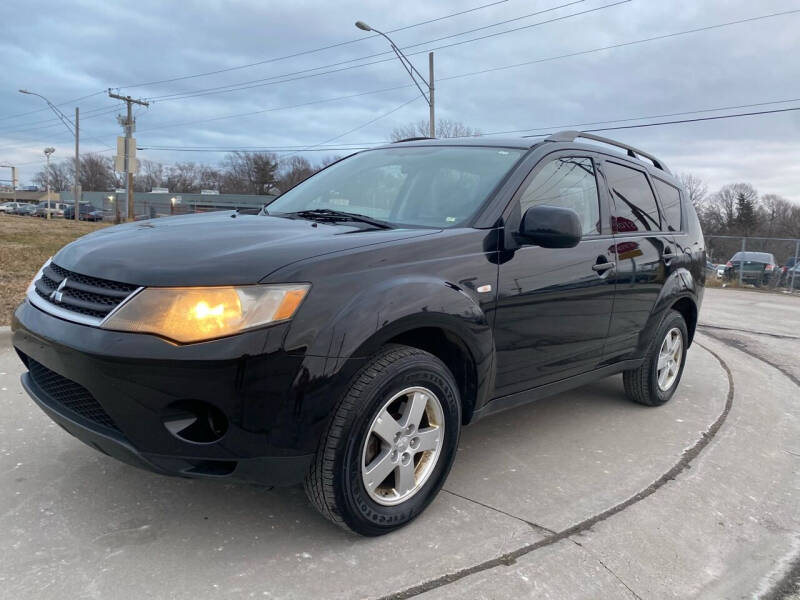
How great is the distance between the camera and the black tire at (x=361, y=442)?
236cm

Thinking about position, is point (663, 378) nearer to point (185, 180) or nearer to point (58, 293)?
point (58, 293)

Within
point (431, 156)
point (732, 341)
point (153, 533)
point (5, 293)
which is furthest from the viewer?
point (732, 341)

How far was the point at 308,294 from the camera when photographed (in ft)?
7.47

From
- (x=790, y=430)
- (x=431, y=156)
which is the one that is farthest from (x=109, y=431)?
(x=790, y=430)

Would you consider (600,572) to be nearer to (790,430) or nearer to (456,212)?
(456,212)

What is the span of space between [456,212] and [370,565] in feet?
5.63

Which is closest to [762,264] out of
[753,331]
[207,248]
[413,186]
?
[753,331]

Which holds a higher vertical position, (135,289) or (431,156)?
(431,156)

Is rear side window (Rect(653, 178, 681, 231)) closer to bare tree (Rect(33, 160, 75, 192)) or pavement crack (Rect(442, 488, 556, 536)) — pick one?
pavement crack (Rect(442, 488, 556, 536))

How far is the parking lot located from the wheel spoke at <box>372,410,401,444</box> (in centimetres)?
46

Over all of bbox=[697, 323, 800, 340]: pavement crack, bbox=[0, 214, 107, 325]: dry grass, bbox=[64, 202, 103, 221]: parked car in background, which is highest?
bbox=[0, 214, 107, 325]: dry grass

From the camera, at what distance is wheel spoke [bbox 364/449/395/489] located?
2521 millimetres

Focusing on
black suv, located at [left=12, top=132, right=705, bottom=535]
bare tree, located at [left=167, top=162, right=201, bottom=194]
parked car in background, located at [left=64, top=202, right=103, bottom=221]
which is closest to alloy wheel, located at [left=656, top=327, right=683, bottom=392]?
black suv, located at [left=12, top=132, right=705, bottom=535]

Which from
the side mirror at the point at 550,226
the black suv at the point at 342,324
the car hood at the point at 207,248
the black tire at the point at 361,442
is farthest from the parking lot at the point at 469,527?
the side mirror at the point at 550,226
